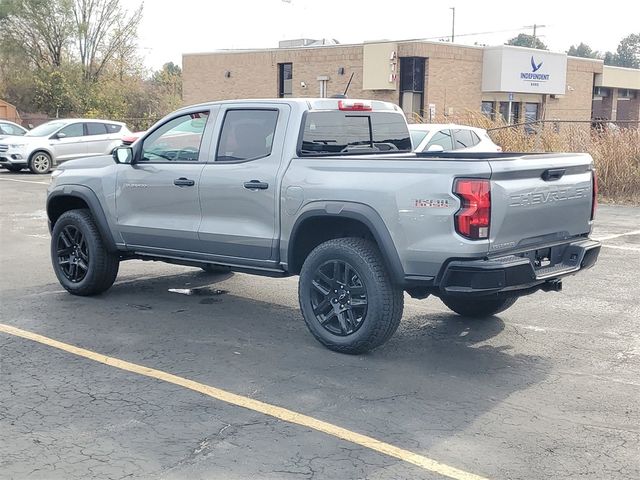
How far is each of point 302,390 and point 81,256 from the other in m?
3.67

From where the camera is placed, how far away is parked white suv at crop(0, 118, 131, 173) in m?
23.1

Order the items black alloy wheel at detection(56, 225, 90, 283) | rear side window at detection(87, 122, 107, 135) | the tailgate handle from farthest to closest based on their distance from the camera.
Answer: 1. rear side window at detection(87, 122, 107, 135)
2. black alloy wheel at detection(56, 225, 90, 283)
3. the tailgate handle

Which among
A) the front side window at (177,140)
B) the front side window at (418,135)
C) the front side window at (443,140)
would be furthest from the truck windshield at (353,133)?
the front side window at (443,140)

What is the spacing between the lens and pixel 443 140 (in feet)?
47.3

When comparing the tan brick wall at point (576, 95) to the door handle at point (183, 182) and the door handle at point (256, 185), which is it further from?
the door handle at point (256, 185)

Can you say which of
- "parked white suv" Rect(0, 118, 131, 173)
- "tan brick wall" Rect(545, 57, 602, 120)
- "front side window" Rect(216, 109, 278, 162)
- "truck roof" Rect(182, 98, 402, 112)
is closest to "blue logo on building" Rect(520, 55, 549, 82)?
"tan brick wall" Rect(545, 57, 602, 120)

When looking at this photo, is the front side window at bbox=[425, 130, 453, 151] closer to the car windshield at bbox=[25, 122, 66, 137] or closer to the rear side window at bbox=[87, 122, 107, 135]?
the rear side window at bbox=[87, 122, 107, 135]

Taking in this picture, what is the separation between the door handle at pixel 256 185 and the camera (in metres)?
6.52

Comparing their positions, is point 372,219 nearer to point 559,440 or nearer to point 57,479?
point 559,440

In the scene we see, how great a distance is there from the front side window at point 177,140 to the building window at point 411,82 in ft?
108

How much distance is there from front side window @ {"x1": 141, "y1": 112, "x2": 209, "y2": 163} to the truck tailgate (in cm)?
290

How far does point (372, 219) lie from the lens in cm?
580

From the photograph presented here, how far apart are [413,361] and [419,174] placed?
1438mm

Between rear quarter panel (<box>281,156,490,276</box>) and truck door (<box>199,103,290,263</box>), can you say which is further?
truck door (<box>199,103,290,263</box>)
